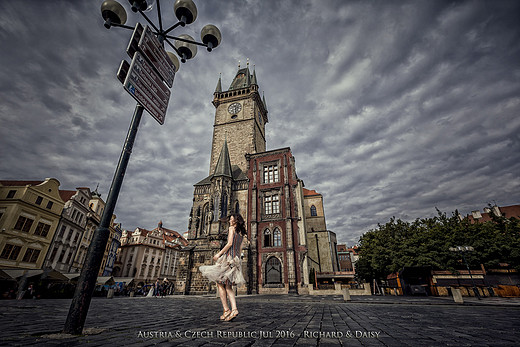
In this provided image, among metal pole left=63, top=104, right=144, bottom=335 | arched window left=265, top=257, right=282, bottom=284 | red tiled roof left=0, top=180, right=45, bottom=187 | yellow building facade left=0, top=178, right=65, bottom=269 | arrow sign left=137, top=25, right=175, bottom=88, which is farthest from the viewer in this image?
arched window left=265, top=257, right=282, bottom=284

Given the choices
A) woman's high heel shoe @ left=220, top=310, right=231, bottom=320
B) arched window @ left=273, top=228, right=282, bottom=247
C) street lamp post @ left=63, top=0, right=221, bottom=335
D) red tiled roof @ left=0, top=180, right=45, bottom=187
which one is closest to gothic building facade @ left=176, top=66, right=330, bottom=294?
arched window @ left=273, top=228, right=282, bottom=247

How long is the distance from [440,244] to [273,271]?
17.2 meters

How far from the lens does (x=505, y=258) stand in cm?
2045

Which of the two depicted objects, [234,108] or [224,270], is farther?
[234,108]

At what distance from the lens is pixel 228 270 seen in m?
4.36

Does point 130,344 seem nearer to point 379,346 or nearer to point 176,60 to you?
point 379,346

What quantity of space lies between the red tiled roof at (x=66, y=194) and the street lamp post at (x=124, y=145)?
31.3 meters

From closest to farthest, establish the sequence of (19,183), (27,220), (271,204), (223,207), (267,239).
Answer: (27,220) → (19,183) → (223,207) → (267,239) → (271,204)

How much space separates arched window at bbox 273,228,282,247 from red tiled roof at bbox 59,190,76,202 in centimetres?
2575

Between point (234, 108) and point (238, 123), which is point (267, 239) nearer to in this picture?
point (238, 123)

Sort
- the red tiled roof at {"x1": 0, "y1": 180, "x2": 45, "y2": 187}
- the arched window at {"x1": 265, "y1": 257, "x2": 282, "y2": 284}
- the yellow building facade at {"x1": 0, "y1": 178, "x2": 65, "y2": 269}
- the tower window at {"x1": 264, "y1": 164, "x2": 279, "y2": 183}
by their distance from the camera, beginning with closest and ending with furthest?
the yellow building facade at {"x1": 0, "y1": 178, "x2": 65, "y2": 269}
the red tiled roof at {"x1": 0, "y1": 180, "x2": 45, "y2": 187}
the arched window at {"x1": 265, "y1": 257, "x2": 282, "y2": 284}
the tower window at {"x1": 264, "y1": 164, "x2": 279, "y2": 183}

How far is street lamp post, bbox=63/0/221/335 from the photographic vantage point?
2.88m

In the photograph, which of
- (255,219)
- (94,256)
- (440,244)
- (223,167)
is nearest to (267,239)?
(255,219)

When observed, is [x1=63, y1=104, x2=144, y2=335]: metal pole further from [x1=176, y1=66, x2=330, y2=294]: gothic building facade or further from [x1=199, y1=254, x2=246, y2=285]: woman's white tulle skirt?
[x1=176, y1=66, x2=330, y2=294]: gothic building facade
